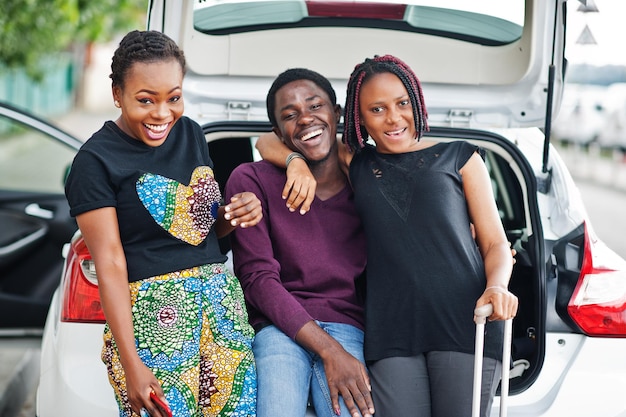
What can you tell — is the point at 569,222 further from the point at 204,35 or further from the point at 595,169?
the point at 595,169

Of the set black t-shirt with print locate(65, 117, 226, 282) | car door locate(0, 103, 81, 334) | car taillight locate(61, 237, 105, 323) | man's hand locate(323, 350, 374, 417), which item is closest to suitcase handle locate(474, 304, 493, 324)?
man's hand locate(323, 350, 374, 417)

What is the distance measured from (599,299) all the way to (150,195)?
147cm

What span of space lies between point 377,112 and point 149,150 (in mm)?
759

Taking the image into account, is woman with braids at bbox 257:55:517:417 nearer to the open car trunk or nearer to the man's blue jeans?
the man's blue jeans

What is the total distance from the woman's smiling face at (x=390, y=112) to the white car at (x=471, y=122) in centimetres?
54

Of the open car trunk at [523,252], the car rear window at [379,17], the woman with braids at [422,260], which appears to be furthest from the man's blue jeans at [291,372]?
the car rear window at [379,17]

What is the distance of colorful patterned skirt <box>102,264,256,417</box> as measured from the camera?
2322mm

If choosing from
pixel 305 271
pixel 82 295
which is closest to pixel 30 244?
pixel 82 295

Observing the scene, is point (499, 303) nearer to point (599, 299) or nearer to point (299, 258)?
point (599, 299)

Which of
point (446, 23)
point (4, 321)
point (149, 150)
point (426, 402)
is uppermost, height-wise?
point (446, 23)

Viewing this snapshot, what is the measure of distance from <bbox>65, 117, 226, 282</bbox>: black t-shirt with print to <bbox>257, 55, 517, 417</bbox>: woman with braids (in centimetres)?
35

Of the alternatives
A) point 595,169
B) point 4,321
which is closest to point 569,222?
point 4,321

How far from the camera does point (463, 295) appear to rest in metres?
2.53

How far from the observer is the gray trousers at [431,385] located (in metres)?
2.50
